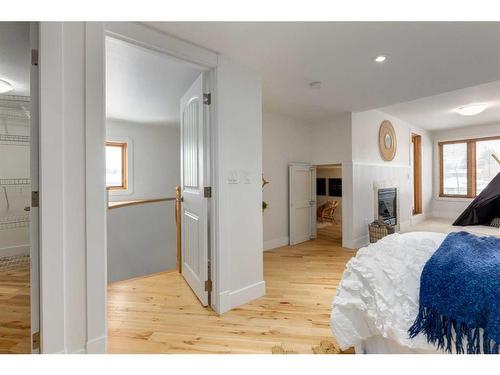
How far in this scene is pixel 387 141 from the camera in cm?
470

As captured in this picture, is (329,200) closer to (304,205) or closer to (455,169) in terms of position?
(304,205)

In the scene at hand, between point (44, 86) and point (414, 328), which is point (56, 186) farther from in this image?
point (414, 328)

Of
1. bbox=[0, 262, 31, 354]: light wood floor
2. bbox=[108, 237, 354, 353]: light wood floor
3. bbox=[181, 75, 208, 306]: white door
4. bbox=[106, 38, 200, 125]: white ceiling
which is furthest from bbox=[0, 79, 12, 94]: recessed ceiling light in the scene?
bbox=[108, 237, 354, 353]: light wood floor

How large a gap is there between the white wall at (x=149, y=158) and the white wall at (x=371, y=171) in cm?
373

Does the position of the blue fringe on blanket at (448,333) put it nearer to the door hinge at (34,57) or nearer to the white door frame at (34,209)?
the white door frame at (34,209)

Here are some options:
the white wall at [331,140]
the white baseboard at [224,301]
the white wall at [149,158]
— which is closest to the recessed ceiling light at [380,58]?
the white wall at [331,140]

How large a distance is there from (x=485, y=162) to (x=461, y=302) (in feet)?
20.4

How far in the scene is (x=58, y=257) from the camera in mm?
1344

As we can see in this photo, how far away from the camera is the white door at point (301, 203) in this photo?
14.3 feet

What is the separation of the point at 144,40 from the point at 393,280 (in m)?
A: 2.21

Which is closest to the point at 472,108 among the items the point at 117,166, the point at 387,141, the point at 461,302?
the point at 387,141

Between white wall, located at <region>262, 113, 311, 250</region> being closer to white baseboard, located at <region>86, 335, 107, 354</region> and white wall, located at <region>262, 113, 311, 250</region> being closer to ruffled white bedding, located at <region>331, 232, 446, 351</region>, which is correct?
ruffled white bedding, located at <region>331, 232, 446, 351</region>

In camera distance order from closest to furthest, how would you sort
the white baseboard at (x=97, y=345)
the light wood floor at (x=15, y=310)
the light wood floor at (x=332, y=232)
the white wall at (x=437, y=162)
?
the white baseboard at (x=97, y=345), the light wood floor at (x=15, y=310), the light wood floor at (x=332, y=232), the white wall at (x=437, y=162)
